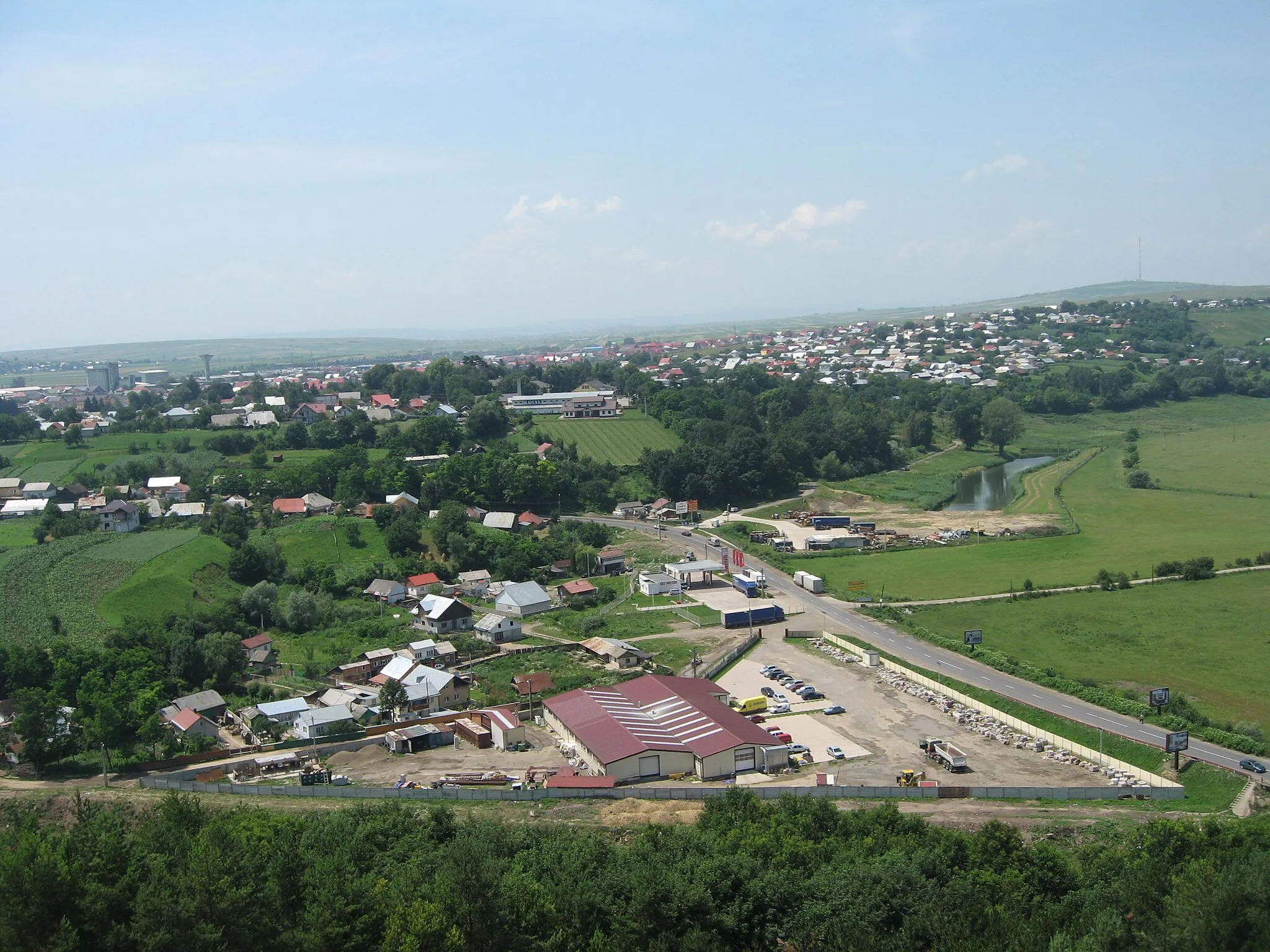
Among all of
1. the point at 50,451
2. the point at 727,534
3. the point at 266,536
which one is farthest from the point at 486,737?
the point at 50,451

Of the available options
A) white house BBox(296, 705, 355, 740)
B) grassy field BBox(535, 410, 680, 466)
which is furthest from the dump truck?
grassy field BBox(535, 410, 680, 466)

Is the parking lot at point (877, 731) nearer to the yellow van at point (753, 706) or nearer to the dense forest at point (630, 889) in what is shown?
the yellow van at point (753, 706)

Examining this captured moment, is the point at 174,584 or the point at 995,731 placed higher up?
the point at 174,584

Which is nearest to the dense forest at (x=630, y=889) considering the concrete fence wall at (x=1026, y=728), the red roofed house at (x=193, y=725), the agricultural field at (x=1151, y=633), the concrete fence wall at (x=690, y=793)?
the concrete fence wall at (x=690, y=793)

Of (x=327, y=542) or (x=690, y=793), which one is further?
(x=327, y=542)

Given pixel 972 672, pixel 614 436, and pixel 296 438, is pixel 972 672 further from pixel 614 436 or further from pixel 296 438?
pixel 296 438

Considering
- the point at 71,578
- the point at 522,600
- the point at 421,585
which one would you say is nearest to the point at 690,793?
the point at 522,600

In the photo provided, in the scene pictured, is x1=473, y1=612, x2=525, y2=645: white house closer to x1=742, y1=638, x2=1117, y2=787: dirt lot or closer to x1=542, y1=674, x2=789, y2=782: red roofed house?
x1=542, y1=674, x2=789, y2=782: red roofed house
